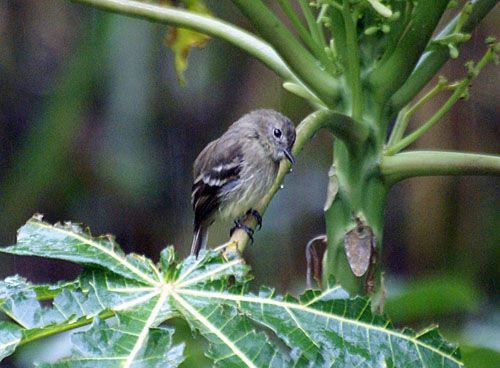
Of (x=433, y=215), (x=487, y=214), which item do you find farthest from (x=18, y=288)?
(x=487, y=214)

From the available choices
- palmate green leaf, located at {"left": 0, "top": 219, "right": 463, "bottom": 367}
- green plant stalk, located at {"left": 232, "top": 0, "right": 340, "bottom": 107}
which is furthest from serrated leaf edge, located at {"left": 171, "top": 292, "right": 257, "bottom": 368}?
green plant stalk, located at {"left": 232, "top": 0, "right": 340, "bottom": 107}

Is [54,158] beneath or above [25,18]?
beneath

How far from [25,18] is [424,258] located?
1.74 meters

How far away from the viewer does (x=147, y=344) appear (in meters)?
1.10

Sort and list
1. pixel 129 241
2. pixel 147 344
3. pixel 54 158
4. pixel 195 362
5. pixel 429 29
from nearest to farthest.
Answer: pixel 147 344, pixel 429 29, pixel 195 362, pixel 54 158, pixel 129 241

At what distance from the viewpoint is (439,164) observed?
58.2 inches

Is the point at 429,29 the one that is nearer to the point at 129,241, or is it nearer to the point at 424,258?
the point at 424,258

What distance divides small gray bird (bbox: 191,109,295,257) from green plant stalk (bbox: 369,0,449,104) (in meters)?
1.01

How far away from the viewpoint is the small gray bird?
267cm

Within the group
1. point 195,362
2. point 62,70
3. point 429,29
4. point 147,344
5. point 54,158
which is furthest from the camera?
point 62,70

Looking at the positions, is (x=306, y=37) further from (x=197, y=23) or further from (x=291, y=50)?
(x=197, y=23)

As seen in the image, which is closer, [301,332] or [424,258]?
[301,332]

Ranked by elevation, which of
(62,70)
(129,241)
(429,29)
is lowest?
(129,241)

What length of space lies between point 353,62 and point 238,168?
1.31 metres
